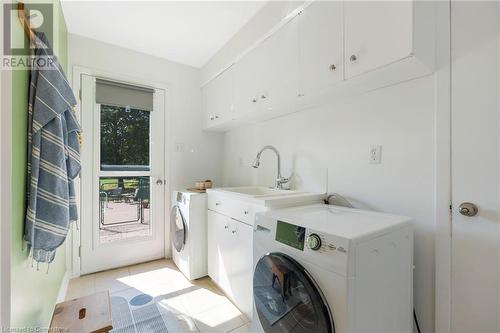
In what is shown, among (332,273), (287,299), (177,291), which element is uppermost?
(332,273)

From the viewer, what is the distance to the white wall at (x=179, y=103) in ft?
8.13

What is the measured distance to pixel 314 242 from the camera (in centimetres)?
96

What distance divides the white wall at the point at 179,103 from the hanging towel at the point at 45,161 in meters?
1.49

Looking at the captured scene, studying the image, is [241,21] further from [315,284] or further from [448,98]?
[315,284]

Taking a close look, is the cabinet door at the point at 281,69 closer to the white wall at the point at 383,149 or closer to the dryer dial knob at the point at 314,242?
the white wall at the point at 383,149

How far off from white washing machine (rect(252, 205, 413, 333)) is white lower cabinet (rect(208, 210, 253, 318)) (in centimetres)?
37

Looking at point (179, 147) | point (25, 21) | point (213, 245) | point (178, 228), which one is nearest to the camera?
point (25, 21)

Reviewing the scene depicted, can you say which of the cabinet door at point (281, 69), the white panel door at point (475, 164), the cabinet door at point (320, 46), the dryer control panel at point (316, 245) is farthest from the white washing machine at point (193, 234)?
the white panel door at point (475, 164)

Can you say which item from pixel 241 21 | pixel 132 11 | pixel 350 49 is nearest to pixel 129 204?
pixel 132 11

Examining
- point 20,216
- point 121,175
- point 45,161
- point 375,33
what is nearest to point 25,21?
point 45,161

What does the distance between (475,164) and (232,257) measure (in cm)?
157

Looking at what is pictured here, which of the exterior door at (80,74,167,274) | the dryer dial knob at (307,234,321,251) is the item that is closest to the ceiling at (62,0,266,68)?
the exterior door at (80,74,167,274)

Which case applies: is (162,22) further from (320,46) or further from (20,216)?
(20,216)

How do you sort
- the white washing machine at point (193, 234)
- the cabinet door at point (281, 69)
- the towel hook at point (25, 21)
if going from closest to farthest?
the towel hook at point (25, 21)
the cabinet door at point (281, 69)
the white washing machine at point (193, 234)
